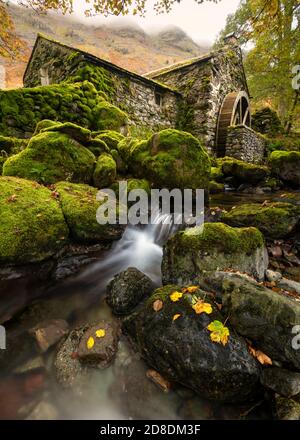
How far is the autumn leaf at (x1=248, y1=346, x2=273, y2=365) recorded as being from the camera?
214cm

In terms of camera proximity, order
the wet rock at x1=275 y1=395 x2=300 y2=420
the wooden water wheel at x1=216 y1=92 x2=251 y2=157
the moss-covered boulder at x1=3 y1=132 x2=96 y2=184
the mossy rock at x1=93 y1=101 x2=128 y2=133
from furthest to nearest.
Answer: the wooden water wheel at x1=216 y1=92 x2=251 y2=157
the mossy rock at x1=93 y1=101 x2=128 y2=133
the moss-covered boulder at x1=3 y1=132 x2=96 y2=184
the wet rock at x1=275 y1=395 x2=300 y2=420

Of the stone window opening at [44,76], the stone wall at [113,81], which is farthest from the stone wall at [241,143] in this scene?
the stone window opening at [44,76]

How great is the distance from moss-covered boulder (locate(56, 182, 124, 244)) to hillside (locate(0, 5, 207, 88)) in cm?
3855

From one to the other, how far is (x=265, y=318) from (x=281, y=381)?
1.60 ft

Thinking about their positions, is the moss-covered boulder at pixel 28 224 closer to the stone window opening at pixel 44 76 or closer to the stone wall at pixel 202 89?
the stone window opening at pixel 44 76

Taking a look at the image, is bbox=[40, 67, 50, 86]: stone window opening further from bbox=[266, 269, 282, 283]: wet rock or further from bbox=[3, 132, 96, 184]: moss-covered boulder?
bbox=[266, 269, 282, 283]: wet rock

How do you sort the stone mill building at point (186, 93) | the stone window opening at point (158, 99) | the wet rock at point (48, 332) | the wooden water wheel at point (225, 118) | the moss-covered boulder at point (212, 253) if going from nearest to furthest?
1. the wet rock at point (48, 332)
2. the moss-covered boulder at point (212, 253)
3. the stone mill building at point (186, 93)
4. the stone window opening at point (158, 99)
5. the wooden water wheel at point (225, 118)

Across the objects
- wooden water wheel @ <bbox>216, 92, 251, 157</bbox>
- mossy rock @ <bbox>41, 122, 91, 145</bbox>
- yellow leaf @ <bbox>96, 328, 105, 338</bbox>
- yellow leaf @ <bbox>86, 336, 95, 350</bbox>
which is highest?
wooden water wheel @ <bbox>216, 92, 251, 157</bbox>

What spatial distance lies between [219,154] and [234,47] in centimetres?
713

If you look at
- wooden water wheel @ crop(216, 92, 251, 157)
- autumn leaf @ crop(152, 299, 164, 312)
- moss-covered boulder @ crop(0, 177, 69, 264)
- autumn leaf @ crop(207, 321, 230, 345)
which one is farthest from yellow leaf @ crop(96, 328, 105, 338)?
wooden water wheel @ crop(216, 92, 251, 157)

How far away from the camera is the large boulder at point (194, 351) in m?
2.05

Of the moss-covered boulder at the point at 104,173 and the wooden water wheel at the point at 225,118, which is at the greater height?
the wooden water wheel at the point at 225,118

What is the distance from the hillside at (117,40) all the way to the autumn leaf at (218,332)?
136 ft

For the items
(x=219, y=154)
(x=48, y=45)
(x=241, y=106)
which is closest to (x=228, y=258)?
(x=219, y=154)
